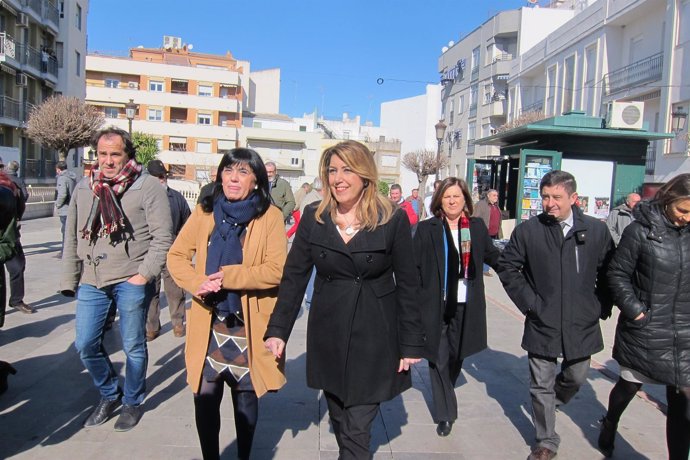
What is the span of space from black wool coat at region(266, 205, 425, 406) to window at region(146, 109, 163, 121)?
5512cm

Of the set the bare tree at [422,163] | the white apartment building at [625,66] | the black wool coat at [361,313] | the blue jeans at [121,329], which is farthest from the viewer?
the bare tree at [422,163]

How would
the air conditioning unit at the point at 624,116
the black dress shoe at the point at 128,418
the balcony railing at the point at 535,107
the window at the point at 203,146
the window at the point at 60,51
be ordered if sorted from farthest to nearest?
the window at the point at 203,146 → the window at the point at 60,51 → the balcony railing at the point at 535,107 → the air conditioning unit at the point at 624,116 → the black dress shoe at the point at 128,418

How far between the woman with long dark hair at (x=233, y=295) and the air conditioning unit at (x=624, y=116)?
11.2m

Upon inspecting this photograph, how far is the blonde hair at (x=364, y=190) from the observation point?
2840 mm

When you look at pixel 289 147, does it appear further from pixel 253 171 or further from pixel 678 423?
pixel 678 423

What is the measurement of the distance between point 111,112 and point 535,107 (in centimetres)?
3986

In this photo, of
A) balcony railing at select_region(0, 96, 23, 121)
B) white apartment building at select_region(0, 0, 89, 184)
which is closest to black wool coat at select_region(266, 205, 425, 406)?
white apartment building at select_region(0, 0, 89, 184)

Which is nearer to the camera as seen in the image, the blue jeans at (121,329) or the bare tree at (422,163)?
the blue jeans at (121,329)

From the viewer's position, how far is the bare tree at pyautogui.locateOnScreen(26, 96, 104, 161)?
27375mm

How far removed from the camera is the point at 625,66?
23.5m

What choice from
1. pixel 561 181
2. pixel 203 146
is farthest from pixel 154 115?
pixel 561 181

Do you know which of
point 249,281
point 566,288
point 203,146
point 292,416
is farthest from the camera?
point 203,146

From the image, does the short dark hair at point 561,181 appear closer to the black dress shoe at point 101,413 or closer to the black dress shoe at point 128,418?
the black dress shoe at point 128,418

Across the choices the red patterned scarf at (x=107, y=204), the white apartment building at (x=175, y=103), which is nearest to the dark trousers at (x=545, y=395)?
the red patterned scarf at (x=107, y=204)
